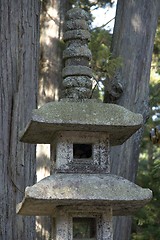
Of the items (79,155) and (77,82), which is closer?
(77,82)

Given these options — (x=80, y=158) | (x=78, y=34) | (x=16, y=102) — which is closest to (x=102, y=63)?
(x=16, y=102)

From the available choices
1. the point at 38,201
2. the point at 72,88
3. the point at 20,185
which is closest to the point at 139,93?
the point at 20,185

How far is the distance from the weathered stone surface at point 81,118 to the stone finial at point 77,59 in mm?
144

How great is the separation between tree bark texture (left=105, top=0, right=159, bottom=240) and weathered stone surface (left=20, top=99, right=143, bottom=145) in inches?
121

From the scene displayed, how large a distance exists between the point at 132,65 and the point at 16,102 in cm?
202

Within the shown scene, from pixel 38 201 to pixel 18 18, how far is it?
3.14 meters

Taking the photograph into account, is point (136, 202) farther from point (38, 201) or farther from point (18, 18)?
point (18, 18)

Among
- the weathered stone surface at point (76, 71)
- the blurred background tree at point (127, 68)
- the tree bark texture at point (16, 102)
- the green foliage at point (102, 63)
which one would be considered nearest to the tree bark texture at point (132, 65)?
the blurred background tree at point (127, 68)

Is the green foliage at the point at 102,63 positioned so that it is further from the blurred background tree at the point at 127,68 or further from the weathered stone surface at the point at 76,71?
the weathered stone surface at the point at 76,71

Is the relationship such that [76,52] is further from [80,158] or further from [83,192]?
[83,192]

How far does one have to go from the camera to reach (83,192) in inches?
183

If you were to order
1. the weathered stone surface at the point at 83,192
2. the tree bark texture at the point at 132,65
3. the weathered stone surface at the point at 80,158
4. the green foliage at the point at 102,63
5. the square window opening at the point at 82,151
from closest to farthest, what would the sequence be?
the weathered stone surface at the point at 83,192
the weathered stone surface at the point at 80,158
the square window opening at the point at 82,151
the green foliage at the point at 102,63
the tree bark texture at the point at 132,65

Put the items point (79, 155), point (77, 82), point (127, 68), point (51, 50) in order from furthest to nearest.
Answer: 1. point (51, 50)
2. point (127, 68)
3. point (79, 155)
4. point (77, 82)

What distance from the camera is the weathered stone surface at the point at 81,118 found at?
478 centimetres
